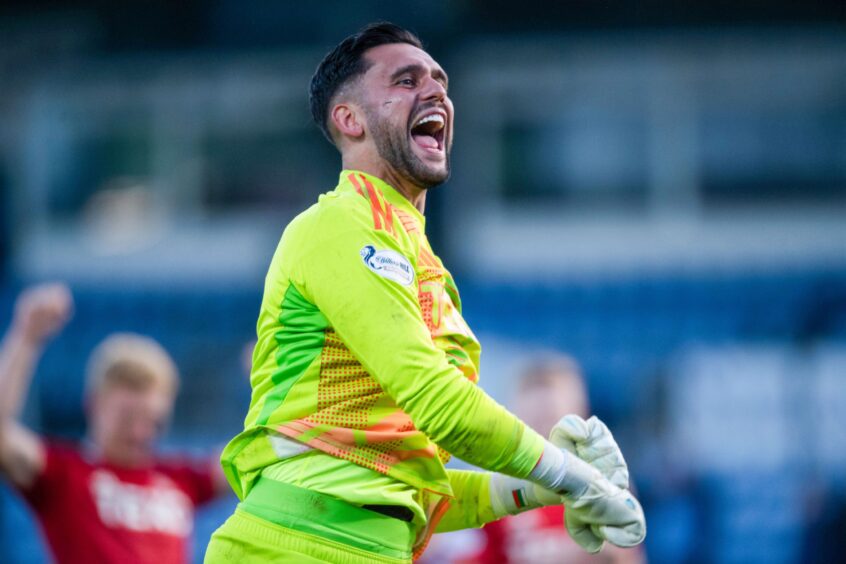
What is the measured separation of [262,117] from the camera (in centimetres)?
1795

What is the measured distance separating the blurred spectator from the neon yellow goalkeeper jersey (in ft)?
8.94

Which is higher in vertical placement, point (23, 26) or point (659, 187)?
point (23, 26)

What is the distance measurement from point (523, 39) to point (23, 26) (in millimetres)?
7450

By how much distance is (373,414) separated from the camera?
10.8ft

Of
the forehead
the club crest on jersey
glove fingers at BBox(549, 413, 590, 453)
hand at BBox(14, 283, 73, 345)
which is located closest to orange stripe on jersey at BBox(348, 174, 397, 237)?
the club crest on jersey

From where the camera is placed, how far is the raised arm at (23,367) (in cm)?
552

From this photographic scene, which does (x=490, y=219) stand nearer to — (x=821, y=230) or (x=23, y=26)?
(x=821, y=230)

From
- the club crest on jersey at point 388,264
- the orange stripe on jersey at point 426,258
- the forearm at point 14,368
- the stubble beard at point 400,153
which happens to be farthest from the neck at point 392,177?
the forearm at point 14,368

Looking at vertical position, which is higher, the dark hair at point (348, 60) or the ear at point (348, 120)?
the dark hair at point (348, 60)

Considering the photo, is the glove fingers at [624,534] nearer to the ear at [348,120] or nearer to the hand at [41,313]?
the ear at [348,120]

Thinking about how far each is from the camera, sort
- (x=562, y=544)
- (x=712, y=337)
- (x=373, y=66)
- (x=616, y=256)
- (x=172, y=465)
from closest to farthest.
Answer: (x=373, y=66)
(x=562, y=544)
(x=172, y=465)
(x=712, y=337)
(x=616, y=256)

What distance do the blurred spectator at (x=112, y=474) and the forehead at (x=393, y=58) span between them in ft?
8.97

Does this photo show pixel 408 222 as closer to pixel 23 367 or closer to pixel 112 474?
pixel 23 367

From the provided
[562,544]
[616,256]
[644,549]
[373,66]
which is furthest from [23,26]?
[373,66]
